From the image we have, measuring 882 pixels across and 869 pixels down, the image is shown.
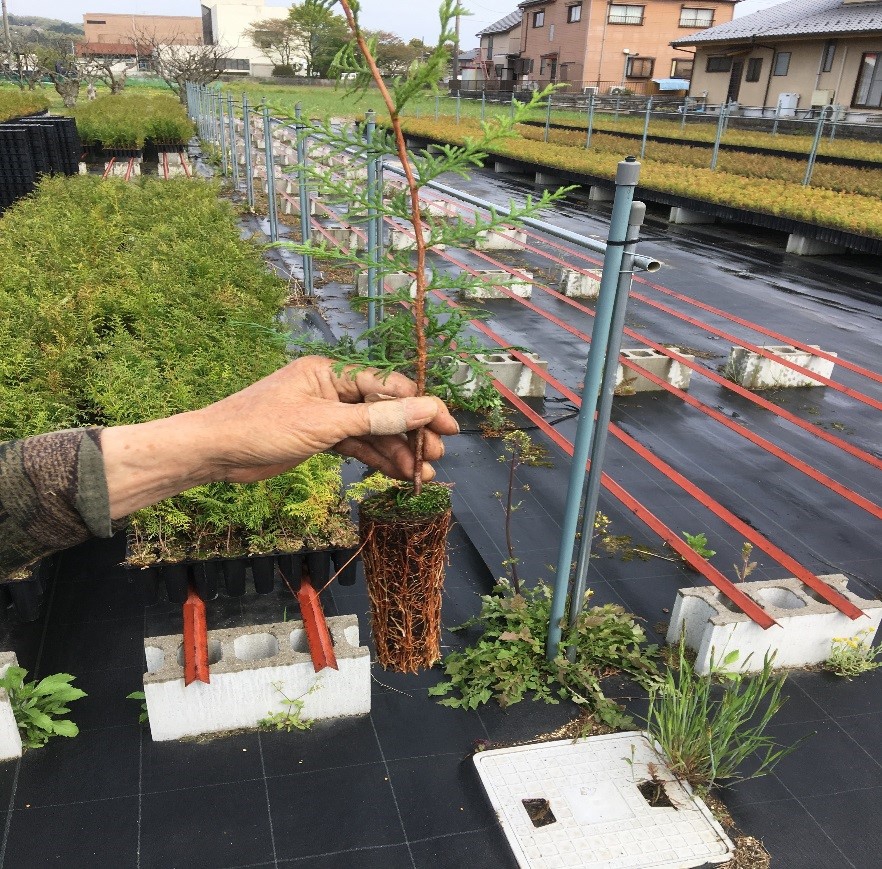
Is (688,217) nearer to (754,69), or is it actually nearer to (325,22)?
(325,22)

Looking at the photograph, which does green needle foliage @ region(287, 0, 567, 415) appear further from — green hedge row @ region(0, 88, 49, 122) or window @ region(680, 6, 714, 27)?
window @ region(680, 6, 714, 27)

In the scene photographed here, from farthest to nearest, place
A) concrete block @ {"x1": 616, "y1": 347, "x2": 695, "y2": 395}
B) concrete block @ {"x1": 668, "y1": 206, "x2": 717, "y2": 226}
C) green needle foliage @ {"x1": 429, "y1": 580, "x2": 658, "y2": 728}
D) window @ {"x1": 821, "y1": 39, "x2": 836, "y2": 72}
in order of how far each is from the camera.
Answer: window @ {"x1": 821, "y1": 39, "x2": 836, "y2": 72} < concrete block @ {"x1": 668, "y1": 206, "x2": 717, "y2": 226} < concrete block @ {"x1": 616, "y1": 347, "x2": 695, "y2": 395} < green needle foliage @ {"x1": 429, "y1": 580, "x2": 658, "y2": 728}

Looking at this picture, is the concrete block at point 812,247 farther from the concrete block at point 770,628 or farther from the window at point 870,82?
the window at point 870,82

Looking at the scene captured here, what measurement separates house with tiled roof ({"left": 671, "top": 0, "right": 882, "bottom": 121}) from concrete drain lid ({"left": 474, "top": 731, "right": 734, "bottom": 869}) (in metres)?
29.3

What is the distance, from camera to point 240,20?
8394 cm

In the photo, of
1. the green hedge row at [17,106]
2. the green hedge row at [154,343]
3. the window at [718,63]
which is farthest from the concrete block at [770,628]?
the window at [718,63]

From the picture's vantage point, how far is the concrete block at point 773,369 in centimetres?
767

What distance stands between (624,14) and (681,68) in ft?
17.2

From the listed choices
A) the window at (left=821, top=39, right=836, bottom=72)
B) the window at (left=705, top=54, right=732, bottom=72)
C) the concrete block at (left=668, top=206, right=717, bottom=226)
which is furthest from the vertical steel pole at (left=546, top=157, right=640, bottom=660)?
the window at (left=705, top=54, right=732, bottom=72)

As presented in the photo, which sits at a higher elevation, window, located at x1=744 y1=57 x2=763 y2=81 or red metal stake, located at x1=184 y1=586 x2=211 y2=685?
window, located at x1=744 y1=57 x2=763 y2=81

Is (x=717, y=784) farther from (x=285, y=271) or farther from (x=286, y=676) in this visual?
(x=285, y=271)

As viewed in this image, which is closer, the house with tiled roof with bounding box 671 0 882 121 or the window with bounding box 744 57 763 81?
the house with tiled roof with bounding box 671 0 882 121

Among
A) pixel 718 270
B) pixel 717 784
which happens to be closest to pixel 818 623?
pixel 717 784

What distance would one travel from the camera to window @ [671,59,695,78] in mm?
49094
